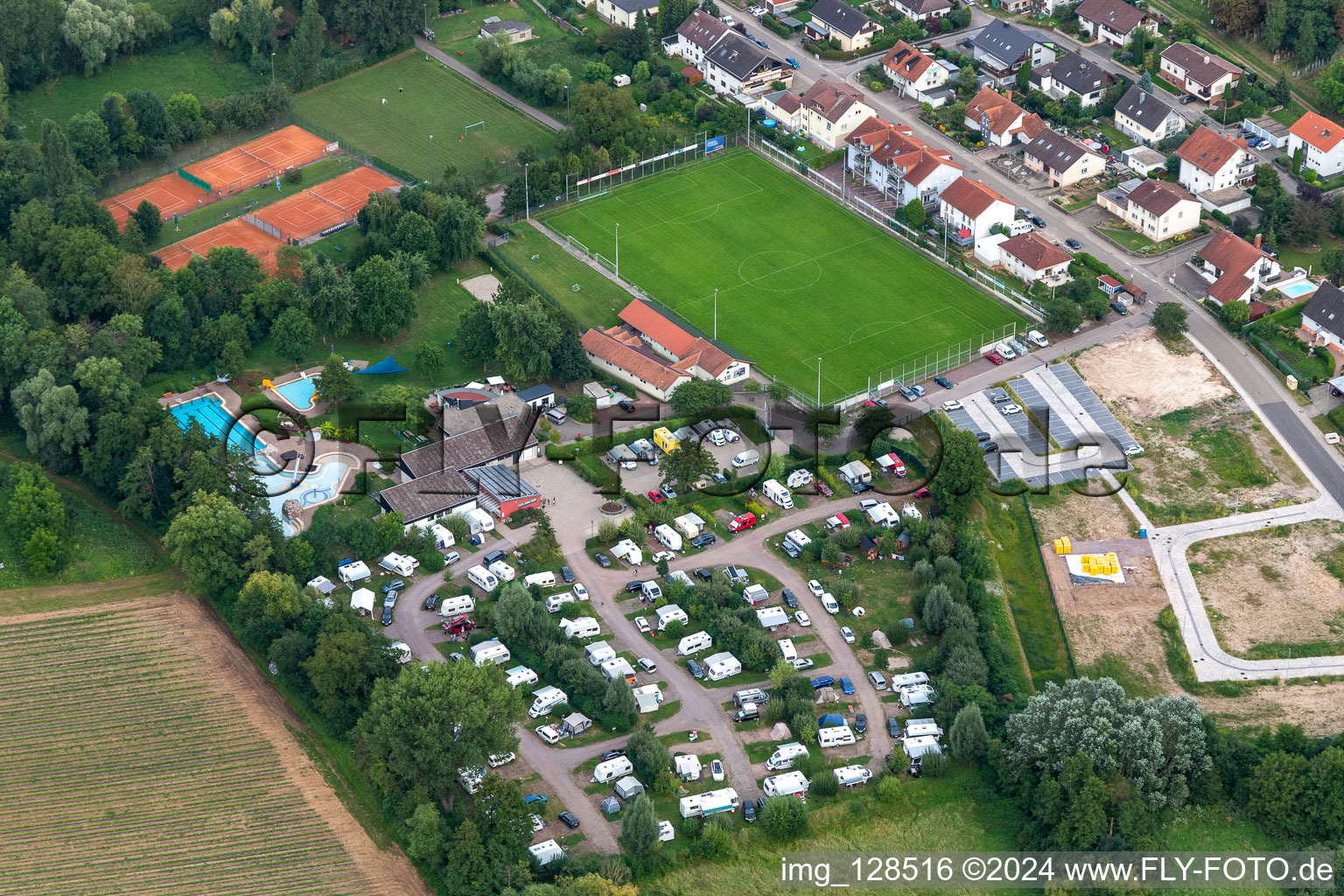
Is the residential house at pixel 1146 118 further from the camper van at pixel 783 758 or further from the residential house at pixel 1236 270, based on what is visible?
the camper van at pixel 783 758

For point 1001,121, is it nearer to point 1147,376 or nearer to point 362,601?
point 1147,376

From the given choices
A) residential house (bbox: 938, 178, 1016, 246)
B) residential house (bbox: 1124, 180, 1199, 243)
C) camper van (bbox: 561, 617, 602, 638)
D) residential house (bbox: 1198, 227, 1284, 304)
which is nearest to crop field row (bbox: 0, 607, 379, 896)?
camper van (bbox: 561, 617, 602, 638)

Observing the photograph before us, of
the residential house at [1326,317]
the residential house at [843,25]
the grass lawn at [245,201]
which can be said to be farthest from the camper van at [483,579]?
the residential house at [843,25]

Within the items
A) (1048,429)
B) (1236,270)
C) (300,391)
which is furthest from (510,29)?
(1048,429)

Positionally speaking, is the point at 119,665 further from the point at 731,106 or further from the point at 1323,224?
the point at 1323,224

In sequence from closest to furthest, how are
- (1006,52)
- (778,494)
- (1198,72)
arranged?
(778,494) → (1198,72) → (1006,52)

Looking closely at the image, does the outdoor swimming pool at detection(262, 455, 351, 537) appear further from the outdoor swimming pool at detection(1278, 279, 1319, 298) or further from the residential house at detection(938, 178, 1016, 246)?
the outdoor swimming pool at detection(1278, 279, 1319, 298)
